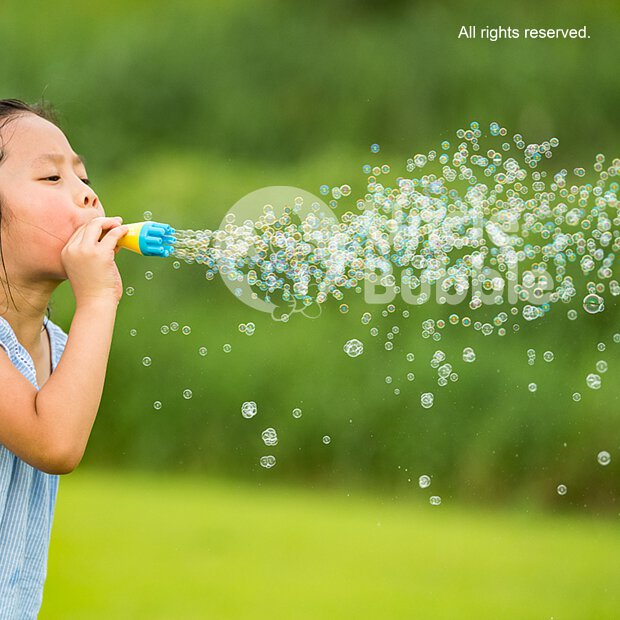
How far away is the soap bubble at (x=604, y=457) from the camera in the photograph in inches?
85.5

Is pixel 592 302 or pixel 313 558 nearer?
pixel 592 302

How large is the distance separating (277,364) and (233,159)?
2.12ft

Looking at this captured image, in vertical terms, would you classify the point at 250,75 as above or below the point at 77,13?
below

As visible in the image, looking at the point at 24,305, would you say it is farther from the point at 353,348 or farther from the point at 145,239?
the point at 353,348

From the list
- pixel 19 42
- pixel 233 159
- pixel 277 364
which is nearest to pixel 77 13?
pixel 19 42

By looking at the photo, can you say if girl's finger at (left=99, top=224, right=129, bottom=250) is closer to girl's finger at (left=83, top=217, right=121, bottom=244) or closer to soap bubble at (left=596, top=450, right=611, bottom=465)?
girl's finger at (left=83, top=217, right=121, bottom=244)

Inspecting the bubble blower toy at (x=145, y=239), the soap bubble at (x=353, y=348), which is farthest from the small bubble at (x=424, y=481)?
the bubble blower toy at (x=145, y=239)

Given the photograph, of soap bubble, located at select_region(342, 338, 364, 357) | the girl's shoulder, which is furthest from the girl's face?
soap bubble, located at select_region(342, 338, 364, 357)

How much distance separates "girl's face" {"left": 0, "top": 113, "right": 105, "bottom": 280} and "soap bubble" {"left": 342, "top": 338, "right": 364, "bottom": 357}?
1.21m

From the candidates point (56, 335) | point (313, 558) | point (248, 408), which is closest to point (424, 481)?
point (313, 558)

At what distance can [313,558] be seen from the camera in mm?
2236

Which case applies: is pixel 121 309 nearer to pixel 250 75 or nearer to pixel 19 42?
pixel 250 75

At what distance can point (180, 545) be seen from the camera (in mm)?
2320

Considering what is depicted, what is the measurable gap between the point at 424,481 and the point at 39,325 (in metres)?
1.48
